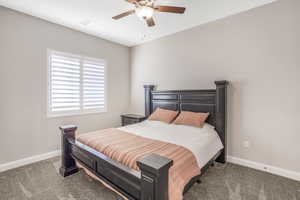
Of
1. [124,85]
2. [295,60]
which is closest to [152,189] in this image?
[295,60]

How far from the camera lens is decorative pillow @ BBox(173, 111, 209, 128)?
2898 mm

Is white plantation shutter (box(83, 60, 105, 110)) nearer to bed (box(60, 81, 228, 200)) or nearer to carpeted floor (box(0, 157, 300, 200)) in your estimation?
bed (box(60, 81, 228, 200))

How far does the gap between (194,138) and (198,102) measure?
1108 millimetres

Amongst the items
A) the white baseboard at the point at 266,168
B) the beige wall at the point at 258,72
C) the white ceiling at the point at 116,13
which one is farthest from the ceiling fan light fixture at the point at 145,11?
the white baseboard at the point at 266,168

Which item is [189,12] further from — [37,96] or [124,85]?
[37,96]

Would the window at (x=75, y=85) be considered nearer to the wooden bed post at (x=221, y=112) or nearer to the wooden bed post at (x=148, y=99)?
the wooden bed post at (x=148, y=99)

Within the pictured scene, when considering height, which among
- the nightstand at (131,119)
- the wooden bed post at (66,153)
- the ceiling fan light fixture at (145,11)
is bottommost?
the wooden bed post at (66,153)

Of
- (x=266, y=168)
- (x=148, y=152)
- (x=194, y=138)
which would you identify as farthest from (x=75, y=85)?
(x=266, y=168)

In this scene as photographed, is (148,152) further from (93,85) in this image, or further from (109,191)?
(93,85)

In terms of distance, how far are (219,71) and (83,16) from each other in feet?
9.63

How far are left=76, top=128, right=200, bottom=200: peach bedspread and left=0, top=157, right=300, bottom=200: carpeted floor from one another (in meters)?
0.57

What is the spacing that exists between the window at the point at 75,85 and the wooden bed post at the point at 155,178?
9.35 ft

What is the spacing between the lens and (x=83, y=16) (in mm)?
2912

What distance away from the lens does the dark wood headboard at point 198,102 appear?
114 inches
